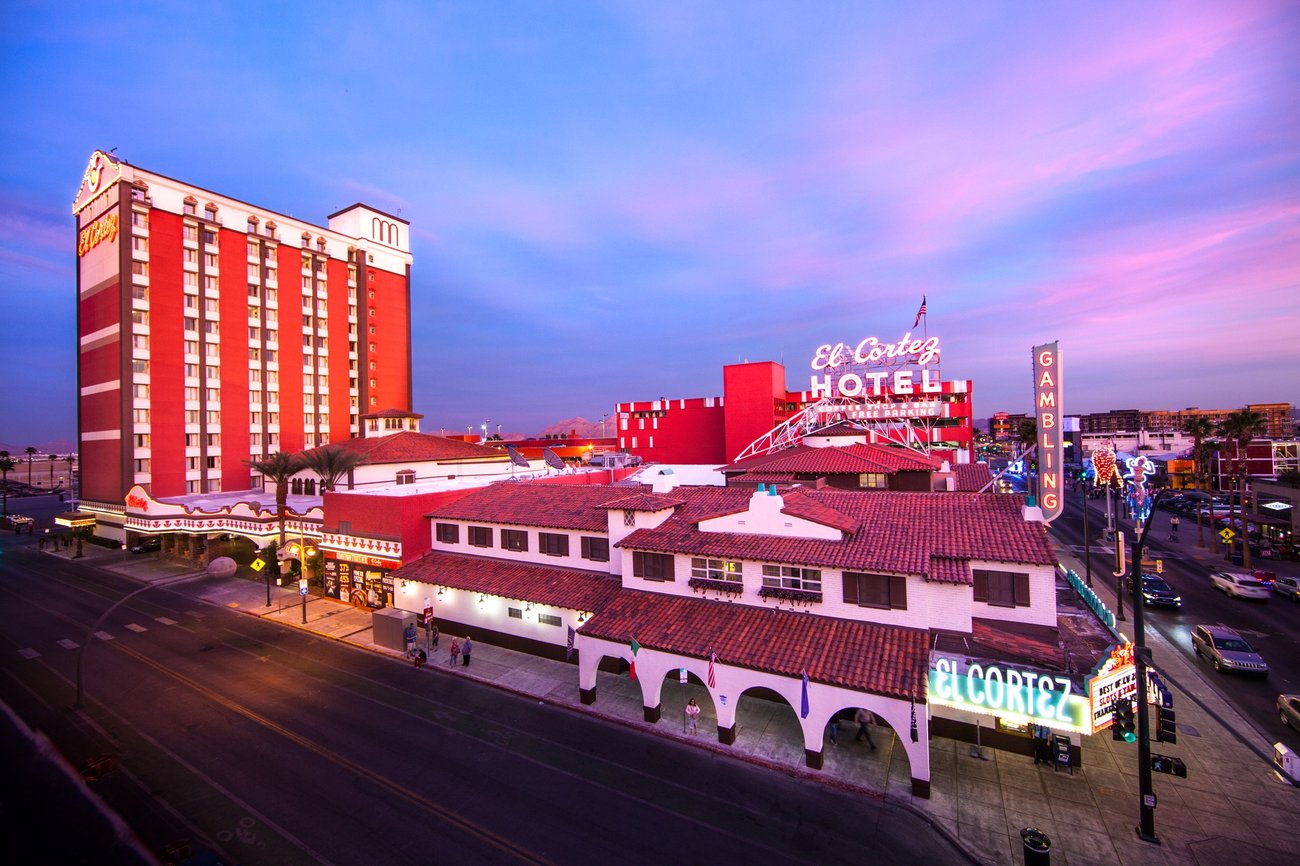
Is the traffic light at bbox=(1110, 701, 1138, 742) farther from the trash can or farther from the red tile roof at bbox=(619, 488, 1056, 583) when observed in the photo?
the red tile roof at bbox=(619, 488, 1056, 583)

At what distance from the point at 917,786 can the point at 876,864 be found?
399 centimetres

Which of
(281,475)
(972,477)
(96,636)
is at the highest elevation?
(281,475)

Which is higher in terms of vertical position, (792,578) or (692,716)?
(792,578)

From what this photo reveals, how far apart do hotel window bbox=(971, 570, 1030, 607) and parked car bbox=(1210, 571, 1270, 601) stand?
33531 millimetres

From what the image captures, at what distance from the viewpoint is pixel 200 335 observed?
2495 inches

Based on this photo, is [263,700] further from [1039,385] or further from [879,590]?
[1039,385]

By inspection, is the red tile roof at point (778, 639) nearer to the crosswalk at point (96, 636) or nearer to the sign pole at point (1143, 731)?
the sign pole at point (1143, 731)

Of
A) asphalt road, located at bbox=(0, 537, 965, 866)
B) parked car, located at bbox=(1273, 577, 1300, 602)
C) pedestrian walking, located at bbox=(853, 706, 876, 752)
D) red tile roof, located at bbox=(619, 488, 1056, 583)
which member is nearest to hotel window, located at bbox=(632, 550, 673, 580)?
red tile roof, located at bbox=(619, 488, 1056, 583)

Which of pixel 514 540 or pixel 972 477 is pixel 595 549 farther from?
pixel 972 477

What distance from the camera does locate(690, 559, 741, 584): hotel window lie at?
24359 mm

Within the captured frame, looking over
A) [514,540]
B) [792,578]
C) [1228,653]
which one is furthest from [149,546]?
[1228,653]

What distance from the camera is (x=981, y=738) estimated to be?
848 inches

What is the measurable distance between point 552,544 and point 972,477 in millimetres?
33147

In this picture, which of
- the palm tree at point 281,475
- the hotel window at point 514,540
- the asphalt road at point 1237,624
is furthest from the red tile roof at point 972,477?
the palm tree at point 281,475
